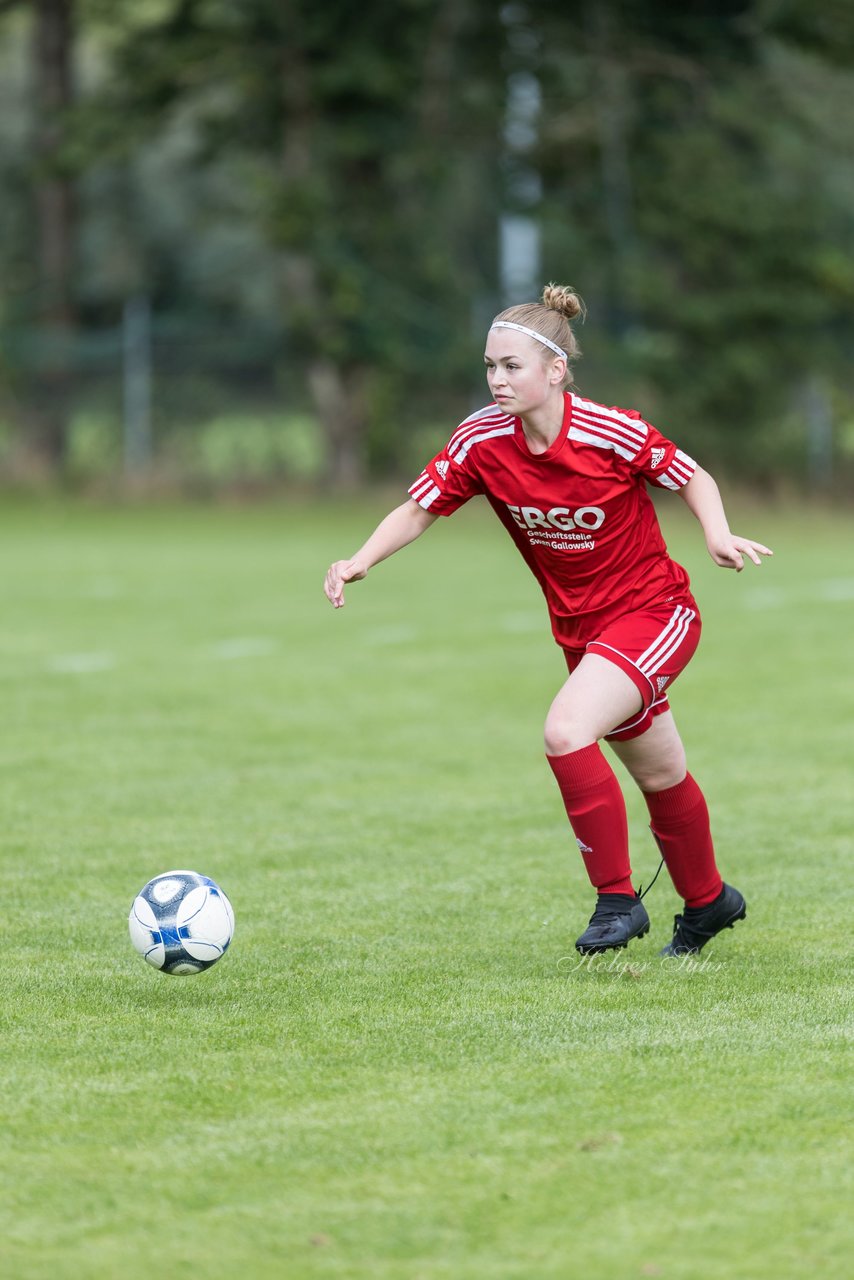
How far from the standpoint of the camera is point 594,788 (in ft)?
17.3

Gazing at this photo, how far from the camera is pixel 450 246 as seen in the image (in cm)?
2703

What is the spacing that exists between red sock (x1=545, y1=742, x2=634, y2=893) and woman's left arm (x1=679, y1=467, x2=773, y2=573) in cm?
61

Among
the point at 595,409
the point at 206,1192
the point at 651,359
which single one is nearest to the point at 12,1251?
the point at 206,1192

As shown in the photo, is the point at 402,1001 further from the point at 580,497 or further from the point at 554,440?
the point at 554,440

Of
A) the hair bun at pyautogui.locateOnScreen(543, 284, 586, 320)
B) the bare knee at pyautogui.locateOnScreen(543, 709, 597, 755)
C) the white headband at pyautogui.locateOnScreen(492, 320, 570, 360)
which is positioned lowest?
the bare knee at pyautogui.locateOnScreen(543, 709, 597, 755)

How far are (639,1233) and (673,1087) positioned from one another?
2.71 feet

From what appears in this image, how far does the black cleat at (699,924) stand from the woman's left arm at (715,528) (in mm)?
964

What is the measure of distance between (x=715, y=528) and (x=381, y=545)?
92cm

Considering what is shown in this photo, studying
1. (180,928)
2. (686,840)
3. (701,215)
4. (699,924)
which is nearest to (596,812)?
(686,840)

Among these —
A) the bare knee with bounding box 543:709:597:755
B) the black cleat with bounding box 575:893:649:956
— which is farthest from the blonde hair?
the black cleat with bounding box 575:893:649:956

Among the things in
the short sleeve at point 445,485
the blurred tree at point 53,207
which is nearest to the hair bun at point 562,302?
the short sleeve at point 445,485

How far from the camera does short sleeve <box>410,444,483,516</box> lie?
5457 mm

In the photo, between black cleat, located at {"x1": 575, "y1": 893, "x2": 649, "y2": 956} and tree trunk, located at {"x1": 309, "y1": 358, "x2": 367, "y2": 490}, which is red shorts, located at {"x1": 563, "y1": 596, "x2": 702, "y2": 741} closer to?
black cleat, located at {"x1": 575, "y1": 893, "x2": 649, "y2": 956}

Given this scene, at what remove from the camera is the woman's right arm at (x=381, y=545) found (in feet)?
17.7
